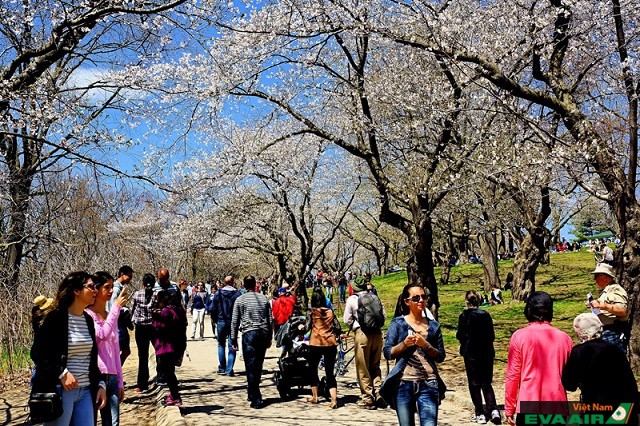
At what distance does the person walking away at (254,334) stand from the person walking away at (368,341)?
133cm

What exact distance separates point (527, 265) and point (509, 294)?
6326mm

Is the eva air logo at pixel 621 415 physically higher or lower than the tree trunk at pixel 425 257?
lower

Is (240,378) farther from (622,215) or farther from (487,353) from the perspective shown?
(622,215)

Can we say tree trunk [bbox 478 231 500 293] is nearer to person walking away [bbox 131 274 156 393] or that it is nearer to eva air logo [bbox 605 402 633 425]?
person walking away [bbox 131 274 156 393]

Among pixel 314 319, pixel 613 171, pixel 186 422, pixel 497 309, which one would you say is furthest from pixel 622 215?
pixel 497 309

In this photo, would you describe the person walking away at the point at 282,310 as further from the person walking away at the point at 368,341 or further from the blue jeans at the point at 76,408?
the blue jeans at the point at 76,408

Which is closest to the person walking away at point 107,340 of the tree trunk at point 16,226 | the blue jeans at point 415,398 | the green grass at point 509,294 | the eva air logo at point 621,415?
the blue jeans at point 415,398

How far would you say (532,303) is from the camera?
4660 millimetres

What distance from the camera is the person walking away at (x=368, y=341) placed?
8227 millimetres

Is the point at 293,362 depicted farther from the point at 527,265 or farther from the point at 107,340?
the point at 527,265

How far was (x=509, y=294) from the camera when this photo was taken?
26641 millimetres

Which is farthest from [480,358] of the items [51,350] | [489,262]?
[489,262]

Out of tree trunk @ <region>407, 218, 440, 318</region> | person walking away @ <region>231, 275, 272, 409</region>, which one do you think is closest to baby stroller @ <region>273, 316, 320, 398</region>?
person walking away @ <region>231, 275, 272, 409</region>

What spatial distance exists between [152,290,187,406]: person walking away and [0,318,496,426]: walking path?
45cm
